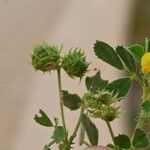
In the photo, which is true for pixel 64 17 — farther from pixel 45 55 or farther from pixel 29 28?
pixel 45 55

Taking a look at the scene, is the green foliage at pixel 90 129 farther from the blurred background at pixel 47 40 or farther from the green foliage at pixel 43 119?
the blurred background at pixel 47 40

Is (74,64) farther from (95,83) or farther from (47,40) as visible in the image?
(47,40)

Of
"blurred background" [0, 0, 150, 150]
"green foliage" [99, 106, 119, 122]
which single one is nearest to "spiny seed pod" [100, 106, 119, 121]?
"green foliage" [99, 106, 119, 122]

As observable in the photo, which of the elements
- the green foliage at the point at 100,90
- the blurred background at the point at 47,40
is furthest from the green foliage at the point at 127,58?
the blurred background at the point at 47,40

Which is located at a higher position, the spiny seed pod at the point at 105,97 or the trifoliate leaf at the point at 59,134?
the spiny seed pod at the point at 105,97

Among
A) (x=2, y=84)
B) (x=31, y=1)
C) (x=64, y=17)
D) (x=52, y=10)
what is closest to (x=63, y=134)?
(x=31, y=1)

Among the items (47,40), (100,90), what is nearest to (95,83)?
(100,90)

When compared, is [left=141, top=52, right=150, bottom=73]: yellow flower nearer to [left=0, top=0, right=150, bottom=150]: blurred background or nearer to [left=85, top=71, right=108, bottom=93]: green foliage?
[left=85, top=71, right=108, bottom=93]: green foliage
